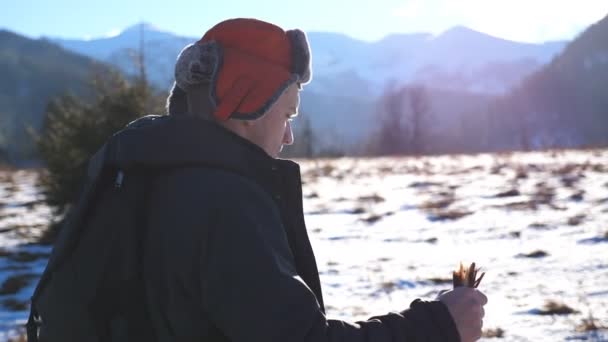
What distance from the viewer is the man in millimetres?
1098

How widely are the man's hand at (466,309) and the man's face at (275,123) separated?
0.50 m

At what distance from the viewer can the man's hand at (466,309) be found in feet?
4.12

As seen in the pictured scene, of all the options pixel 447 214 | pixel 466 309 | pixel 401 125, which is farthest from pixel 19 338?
pixel 401 125

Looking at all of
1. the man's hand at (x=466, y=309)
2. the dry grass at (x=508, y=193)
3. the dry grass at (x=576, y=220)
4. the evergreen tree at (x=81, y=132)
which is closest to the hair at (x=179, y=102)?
the man's hand at (x=466, y=309)

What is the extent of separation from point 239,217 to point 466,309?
53 cm

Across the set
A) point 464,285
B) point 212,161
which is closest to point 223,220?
point 212,161

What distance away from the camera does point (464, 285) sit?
1.38 metres

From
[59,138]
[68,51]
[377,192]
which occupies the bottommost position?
[377,192]

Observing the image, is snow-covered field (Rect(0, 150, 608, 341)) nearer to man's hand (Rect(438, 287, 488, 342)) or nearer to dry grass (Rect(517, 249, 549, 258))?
dry grass (Rect(517, 249, 549, 258))

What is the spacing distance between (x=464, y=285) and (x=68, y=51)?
458 ft

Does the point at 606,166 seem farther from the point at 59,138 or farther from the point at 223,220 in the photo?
the point at 223,220

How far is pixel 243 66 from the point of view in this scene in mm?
1295

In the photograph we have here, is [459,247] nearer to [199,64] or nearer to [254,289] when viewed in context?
[199,64]

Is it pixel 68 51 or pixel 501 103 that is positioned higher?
pixel 68 51
